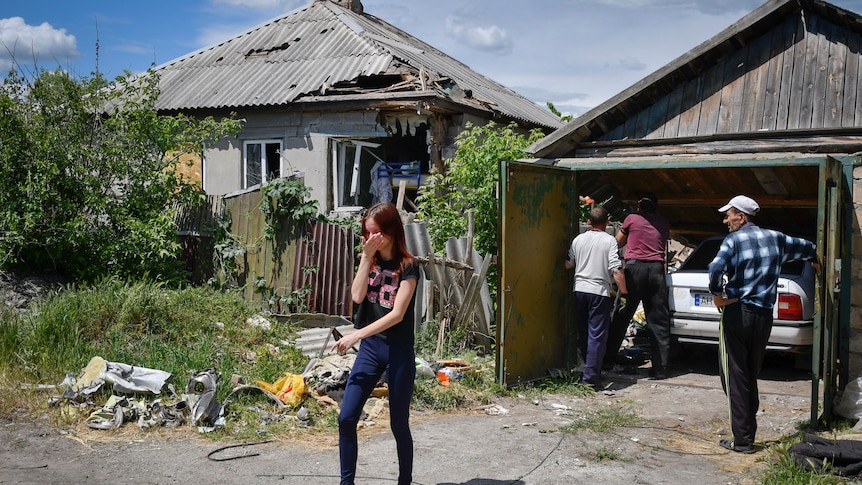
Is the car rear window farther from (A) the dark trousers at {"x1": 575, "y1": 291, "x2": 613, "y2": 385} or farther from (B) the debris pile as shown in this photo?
(B) the debris pile

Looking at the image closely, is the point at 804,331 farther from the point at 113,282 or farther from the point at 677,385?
the point at 113,282

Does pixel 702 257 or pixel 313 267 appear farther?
pixel 313 267

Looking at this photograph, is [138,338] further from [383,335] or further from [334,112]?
[334,112]

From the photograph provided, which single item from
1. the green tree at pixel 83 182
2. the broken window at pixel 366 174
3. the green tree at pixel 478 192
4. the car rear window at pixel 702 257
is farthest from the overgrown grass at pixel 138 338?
the broken window at pixel 366 174

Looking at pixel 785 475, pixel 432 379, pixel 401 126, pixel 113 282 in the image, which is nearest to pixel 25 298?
pixel 113 282

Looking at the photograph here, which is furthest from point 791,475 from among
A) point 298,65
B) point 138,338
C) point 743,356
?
point 298,65

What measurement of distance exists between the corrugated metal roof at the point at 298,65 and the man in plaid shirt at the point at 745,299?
321 inches

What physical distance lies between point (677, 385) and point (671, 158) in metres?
2.60

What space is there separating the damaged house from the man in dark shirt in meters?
5.47

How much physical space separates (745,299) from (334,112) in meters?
9.82

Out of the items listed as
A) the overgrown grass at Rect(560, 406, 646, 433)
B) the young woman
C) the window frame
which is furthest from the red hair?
the window frame

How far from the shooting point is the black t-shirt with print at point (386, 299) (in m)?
4.61

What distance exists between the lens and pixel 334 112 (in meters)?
14.4

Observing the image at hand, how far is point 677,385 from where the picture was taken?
875 centimetres
